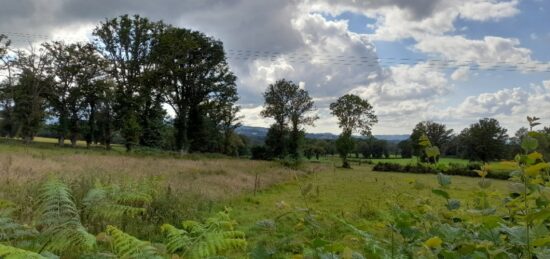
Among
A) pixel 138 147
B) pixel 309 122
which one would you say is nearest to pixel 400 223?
pixel 138 147

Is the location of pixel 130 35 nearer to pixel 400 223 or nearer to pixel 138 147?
pixel 138 147

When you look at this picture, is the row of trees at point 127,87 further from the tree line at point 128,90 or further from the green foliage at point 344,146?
the green foliage at point 344,146

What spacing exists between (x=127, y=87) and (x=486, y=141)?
52780 mm

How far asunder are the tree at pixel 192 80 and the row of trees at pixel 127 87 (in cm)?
12

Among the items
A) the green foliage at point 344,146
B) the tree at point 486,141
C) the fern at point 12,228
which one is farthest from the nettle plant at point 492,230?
the tree at point 486,141

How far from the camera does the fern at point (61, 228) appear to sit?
2861mm

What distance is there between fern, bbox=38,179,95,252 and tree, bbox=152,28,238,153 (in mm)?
39044

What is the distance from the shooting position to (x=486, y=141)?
58.7 metres

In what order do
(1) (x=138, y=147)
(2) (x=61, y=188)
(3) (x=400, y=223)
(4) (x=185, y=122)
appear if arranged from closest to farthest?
(3) (x=400, y=223) → (2) (x=61, y=188) → (1) (x=138, y=147) → (4) (x=185, y=122)

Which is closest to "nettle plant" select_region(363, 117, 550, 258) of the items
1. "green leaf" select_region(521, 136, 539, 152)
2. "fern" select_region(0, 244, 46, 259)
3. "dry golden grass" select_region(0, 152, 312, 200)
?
"green leaf" select_region(521, 136, 539, 152)

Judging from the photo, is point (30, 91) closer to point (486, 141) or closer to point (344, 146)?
Answer: point (344, 146)

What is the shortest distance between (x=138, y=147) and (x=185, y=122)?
621cm

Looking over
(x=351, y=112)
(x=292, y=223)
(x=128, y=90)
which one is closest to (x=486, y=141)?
(x=351, y=112)

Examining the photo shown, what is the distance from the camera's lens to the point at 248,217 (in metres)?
10.8
